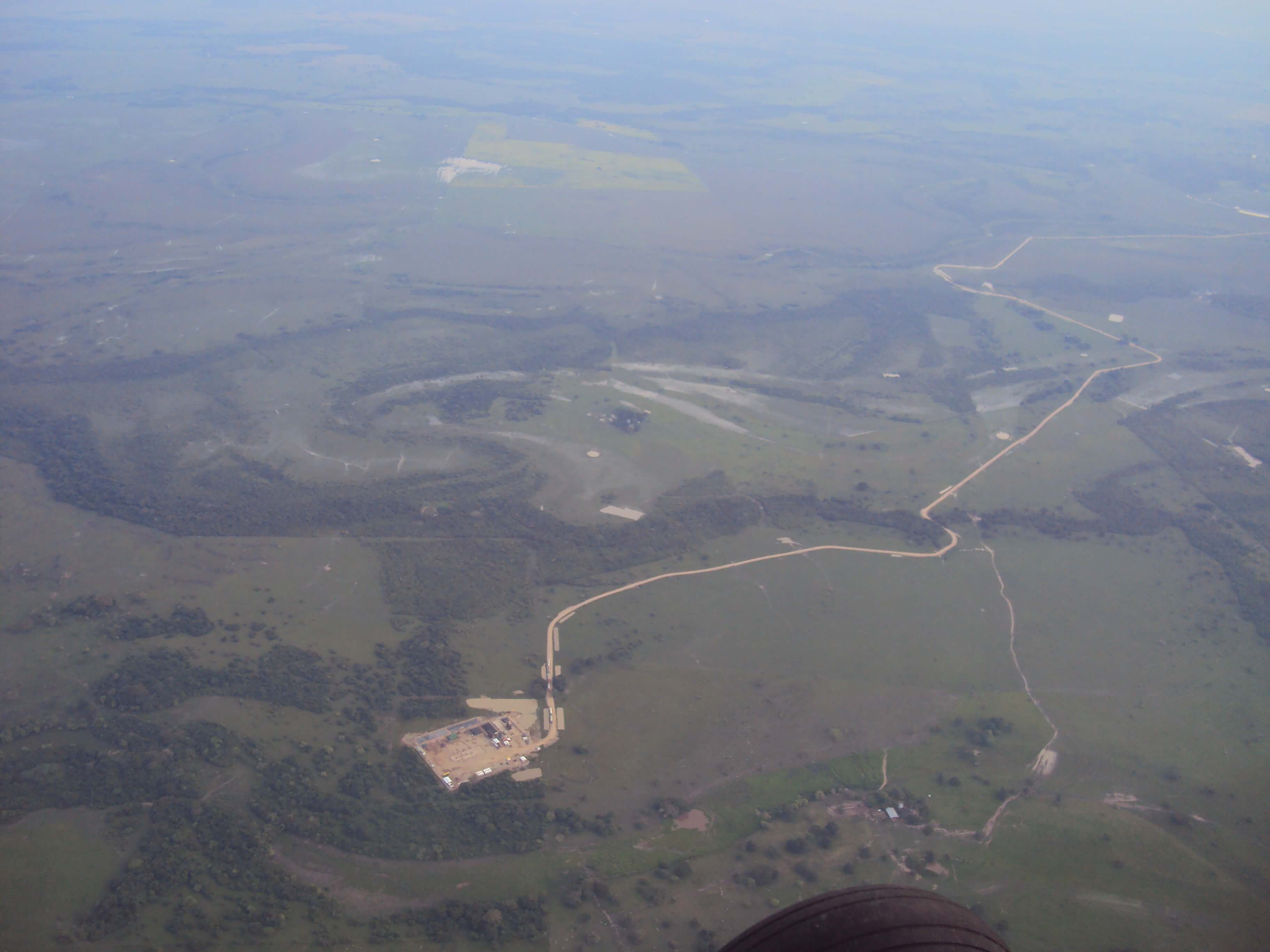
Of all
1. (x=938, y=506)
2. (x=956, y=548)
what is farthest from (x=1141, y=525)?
(x=956, y=548)

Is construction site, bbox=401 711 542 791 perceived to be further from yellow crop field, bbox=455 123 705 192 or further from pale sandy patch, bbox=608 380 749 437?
yellow crop field, bbox=455 123 705 192

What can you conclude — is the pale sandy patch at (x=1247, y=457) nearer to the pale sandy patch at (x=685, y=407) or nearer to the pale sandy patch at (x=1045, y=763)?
the pale sandy patch at (x=685, y=407)

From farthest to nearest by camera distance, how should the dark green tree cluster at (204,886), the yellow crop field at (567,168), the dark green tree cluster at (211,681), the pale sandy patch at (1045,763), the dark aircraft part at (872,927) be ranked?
the yellow crop field at (567,168) → the dark green tree cluster at (211,681) → the pale sandy patch at (1045,763) → the dark green tree cluster at (204,886) → the dark aircraft part at (872,927)

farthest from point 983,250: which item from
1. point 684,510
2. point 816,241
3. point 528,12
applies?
point 528,12

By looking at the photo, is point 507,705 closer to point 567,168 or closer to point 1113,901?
point 1113,901

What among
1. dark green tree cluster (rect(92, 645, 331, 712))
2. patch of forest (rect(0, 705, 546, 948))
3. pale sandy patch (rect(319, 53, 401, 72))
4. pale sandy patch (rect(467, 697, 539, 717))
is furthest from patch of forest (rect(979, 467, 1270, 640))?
pale sandy patch (rect(319, 53, 401, 72))

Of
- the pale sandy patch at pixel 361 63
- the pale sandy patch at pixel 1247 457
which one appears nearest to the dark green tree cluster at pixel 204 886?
the pale sandy patch at pixel 1247 457

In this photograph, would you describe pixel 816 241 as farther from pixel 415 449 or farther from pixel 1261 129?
pixel 1261 129
